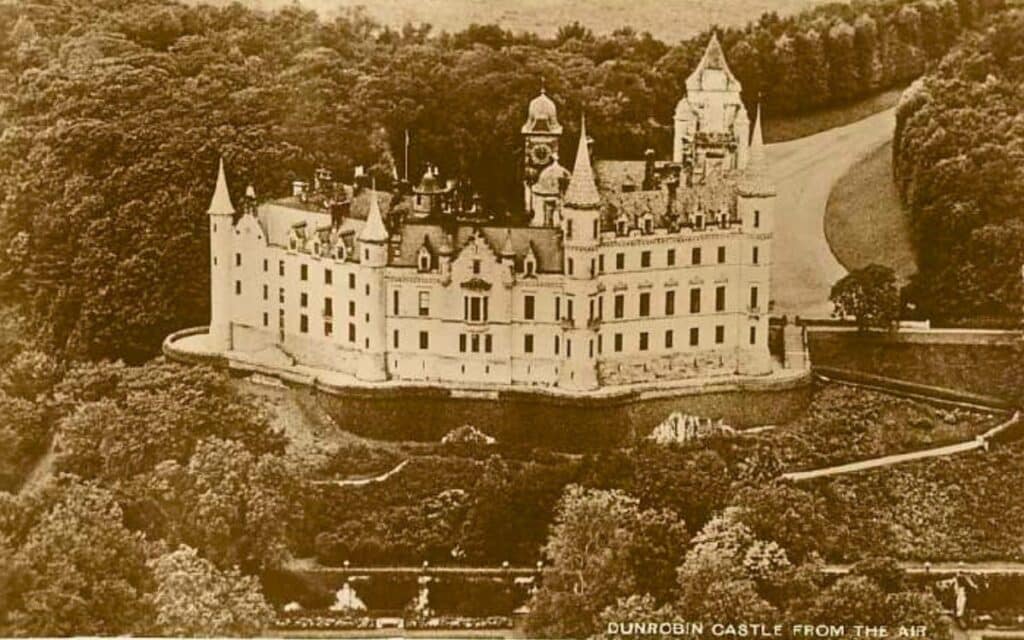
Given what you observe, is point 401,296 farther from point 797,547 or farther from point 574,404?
point 797,547

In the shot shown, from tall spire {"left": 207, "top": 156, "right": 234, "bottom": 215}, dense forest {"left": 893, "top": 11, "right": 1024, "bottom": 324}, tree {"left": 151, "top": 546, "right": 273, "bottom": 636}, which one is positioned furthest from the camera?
tall spire {"left": 207, "top": 156, "right": 234, "bottom": 215}

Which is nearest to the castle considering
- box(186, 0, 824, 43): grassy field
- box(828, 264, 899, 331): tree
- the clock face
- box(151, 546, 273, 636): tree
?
the clock face

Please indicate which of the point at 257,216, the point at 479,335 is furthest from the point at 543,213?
the point at 257,216

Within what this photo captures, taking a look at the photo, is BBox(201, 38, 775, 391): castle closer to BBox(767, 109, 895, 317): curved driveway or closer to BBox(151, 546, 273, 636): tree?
BBox(767, 109, 895, 317): curved driveway

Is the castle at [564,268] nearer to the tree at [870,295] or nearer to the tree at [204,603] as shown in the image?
the tree at [870,295]

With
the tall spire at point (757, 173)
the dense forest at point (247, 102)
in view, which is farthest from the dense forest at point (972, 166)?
the tall spire at point (757, 173)

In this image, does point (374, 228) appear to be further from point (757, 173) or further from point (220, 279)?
point (757, 173)
